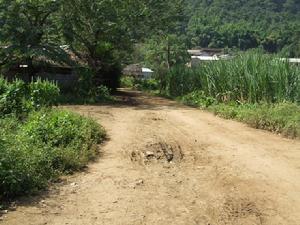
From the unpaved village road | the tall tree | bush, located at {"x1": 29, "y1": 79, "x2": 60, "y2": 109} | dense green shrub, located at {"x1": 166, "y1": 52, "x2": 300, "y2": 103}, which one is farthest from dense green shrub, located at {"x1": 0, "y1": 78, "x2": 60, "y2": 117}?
dense green shrub, located at {"x1": 166, "y1": 52, "x2": 300, "y2": 103}

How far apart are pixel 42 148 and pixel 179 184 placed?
2369mm

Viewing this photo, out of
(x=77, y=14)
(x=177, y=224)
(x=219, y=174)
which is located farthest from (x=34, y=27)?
(x=177, y=224)

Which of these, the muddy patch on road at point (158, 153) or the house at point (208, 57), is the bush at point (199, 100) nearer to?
the house at point (208, 57)

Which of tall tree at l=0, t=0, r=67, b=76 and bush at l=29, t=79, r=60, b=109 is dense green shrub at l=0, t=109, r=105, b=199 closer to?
bush at l=29, t=79, r=60, b=109

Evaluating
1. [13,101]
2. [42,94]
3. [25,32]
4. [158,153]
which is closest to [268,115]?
[158,153]

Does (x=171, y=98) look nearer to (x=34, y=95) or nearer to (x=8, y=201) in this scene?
(x=34, y=95)

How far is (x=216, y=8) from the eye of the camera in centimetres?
7025

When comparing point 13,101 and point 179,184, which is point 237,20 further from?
point 179,184

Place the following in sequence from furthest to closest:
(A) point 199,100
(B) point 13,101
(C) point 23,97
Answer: (A) point 199,100 → (C) point 23,97 → (B) point 13,101

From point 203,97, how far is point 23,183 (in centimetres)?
1383

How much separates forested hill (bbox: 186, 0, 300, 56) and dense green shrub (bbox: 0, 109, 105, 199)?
46.2m

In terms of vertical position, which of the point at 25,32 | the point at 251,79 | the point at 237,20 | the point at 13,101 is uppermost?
the point at 237,20

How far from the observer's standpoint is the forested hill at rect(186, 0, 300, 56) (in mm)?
57719

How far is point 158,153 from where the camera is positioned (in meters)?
9.54
